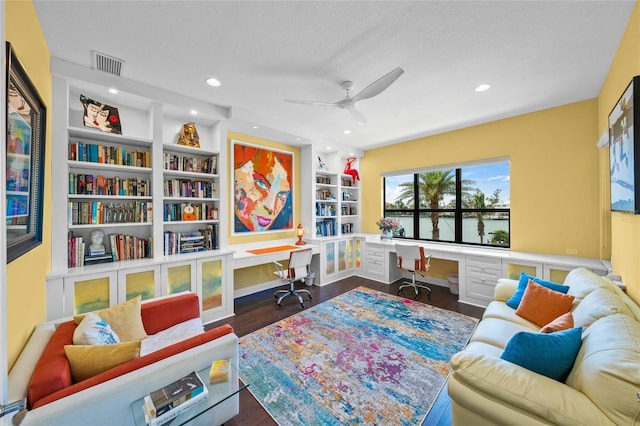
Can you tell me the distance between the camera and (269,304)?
3520 millimetres

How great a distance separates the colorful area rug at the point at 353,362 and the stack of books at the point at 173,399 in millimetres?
730

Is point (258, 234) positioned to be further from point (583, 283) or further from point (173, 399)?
point (583, 283)

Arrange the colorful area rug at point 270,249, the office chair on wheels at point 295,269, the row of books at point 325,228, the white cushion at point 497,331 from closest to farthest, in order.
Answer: the white cushion at point 497,331
the office chair on wheels at point 295,269
the colorful area rug at point 270,249
the row of books at point 325,228

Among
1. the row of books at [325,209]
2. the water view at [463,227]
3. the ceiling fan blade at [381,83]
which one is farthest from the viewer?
the row of books at [325,209]

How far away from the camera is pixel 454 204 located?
14.4 feet

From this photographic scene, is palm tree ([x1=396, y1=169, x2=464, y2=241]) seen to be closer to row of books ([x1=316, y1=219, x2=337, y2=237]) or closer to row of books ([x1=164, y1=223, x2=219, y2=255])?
row of books ([x1=316, y1=219, x2=337, y2=237])

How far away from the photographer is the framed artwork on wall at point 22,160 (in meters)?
1.15

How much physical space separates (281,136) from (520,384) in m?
3.85

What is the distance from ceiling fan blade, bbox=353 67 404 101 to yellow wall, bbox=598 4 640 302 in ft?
5.02

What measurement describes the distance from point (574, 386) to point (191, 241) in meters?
3.50

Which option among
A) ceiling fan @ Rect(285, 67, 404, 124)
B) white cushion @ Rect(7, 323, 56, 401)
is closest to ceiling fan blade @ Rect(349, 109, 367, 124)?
ceiling fan @ Rect(285, 67, 404, 124)

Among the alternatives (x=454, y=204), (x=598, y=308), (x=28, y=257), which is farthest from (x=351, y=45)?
(x=454, y=204)

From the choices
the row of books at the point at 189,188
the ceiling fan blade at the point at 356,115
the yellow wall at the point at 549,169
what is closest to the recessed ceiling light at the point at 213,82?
the row of books at the point at 189,188

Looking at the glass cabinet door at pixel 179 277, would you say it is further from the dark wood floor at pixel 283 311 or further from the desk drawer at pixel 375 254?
the desk drawer at pixel 375 254
